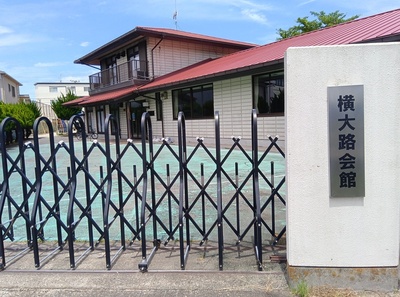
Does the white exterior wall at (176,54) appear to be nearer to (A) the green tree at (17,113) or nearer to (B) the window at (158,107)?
(B) the window at (158,107)

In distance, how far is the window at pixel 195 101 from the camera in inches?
579

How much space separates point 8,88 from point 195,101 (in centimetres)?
2864

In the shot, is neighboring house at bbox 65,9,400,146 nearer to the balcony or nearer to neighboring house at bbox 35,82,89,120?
the balcony

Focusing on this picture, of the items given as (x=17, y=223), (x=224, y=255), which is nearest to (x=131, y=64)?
(x=17, y=223)

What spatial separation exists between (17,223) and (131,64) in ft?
53.8

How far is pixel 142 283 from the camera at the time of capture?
8.89ft

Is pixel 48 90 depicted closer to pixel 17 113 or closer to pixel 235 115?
pixel 17 113

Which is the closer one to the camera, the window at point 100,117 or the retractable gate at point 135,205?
the retractable gate at point 135,205

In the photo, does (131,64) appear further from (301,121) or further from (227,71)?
(301,121)

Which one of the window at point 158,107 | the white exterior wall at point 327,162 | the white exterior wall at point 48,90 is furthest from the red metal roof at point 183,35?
the white exterior wall at point 48,90

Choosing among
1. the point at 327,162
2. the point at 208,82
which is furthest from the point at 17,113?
the point at 327,162

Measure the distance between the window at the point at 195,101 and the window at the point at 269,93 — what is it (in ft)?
8.94

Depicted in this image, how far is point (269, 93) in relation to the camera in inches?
468

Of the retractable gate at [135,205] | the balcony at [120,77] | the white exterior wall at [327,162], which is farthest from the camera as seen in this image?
the balcony at [120,77]
